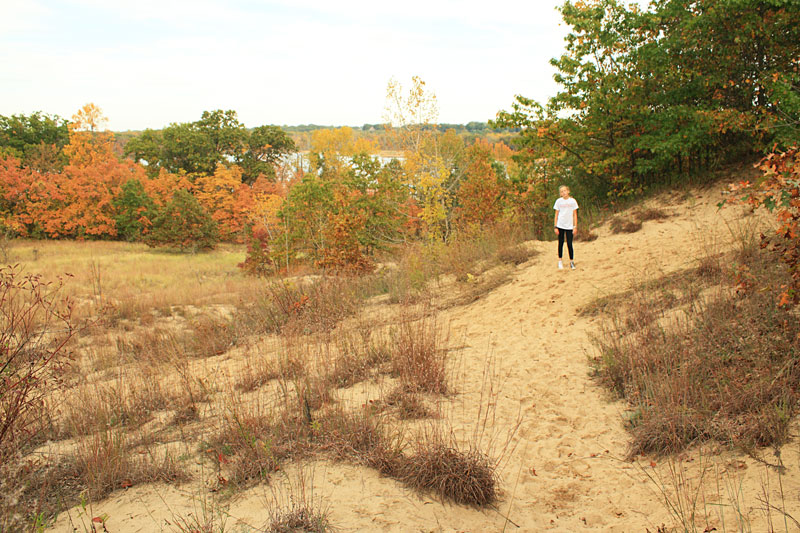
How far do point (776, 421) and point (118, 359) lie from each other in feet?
29.3

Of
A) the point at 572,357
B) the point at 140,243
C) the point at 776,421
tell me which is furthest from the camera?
the point at 140,243

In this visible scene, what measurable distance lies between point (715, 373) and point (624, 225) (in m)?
8.77

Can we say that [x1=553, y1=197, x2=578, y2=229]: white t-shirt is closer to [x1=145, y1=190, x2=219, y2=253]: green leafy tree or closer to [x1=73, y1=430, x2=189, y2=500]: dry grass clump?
[x1=73, y1=430, x2=189, y2=500]: dry grass clump

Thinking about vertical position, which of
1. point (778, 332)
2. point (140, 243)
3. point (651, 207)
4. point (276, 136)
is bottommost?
point (140, 243)

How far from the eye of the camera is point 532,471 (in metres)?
4.02

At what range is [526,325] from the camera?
8.28 metres

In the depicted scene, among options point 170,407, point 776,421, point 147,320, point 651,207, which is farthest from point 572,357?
point 147,320

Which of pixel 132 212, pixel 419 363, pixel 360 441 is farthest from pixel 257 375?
pixel 132 212

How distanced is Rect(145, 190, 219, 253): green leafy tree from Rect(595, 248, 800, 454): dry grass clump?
37121mm

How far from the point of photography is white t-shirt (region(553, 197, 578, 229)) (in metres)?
9.88

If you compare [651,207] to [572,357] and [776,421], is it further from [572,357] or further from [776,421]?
[776,421]

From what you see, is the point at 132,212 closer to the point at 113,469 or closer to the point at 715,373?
the point at 113,469

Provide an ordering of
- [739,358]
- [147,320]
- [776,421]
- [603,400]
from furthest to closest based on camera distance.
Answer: [147,320] → [603,400] → [739,358] → [776,421]

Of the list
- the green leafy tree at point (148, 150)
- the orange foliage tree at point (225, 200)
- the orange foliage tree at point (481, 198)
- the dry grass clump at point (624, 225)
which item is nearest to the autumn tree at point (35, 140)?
the green leafy tree at point (148, 150)
